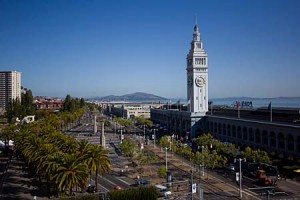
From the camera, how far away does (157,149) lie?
95188mm

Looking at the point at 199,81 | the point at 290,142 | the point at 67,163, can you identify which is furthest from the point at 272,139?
the point at 67,163

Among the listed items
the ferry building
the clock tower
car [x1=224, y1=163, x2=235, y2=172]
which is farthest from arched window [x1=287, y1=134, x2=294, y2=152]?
the clock tower

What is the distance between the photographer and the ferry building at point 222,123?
7119 cm

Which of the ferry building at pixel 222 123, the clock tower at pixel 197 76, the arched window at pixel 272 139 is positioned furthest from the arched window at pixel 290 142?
the clock tower at pixel 197 76

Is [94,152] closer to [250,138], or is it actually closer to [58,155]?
[58,155]

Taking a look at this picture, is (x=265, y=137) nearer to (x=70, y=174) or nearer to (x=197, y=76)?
(x=197, y=76)

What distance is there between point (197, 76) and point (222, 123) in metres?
18.3

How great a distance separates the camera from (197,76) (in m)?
110

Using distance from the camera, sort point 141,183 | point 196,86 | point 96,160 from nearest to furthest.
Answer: point 96,160 < point 141,183 < point 196,86

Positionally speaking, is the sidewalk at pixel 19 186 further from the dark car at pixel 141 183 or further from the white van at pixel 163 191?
the white van at pixel 163 191

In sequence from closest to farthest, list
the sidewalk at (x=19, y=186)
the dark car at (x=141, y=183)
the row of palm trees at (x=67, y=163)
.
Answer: the row of palm trees at (x=67, y=163) < the sidewalk at (x=19, y=186) < the dark car at (x=141, y=183)

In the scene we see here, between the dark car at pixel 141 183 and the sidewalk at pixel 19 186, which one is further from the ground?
the dark car at pixel 141 183

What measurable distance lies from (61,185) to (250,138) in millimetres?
55549

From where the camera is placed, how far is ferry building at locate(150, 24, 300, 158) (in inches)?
2803
